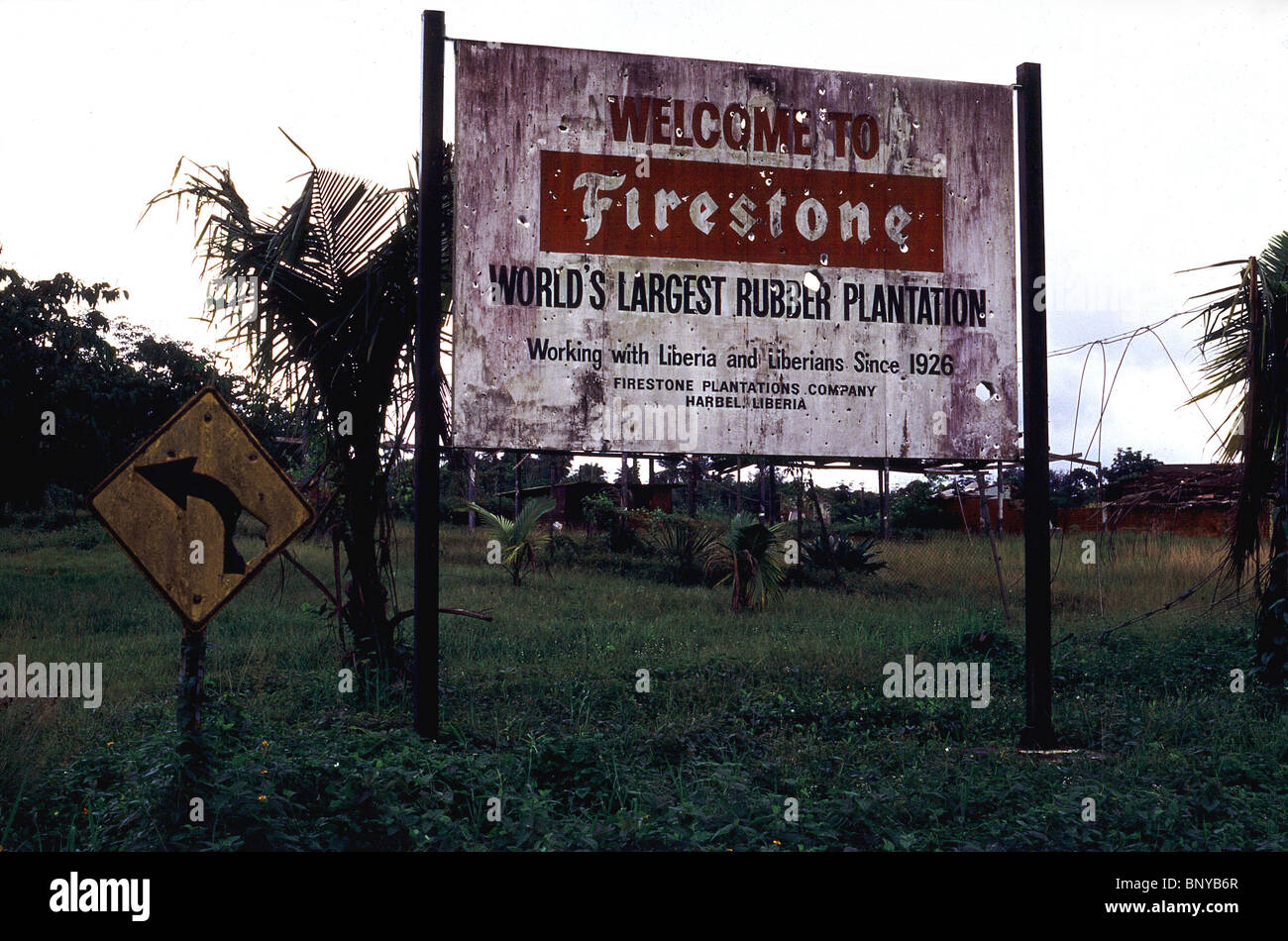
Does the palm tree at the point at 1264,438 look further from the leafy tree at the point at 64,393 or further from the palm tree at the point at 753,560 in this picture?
the leafy tree at the point at 64,393

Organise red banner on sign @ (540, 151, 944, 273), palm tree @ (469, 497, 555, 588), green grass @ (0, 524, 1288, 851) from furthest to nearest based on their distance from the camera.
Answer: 1. palm tree @ (469, 497, 555, 588)
2. red banner on sign @ (540, 151, 944, 273)
3. green grass @ (0, 524, 1288, 851)

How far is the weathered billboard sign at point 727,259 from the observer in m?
6.38

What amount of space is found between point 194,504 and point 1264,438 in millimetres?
8075

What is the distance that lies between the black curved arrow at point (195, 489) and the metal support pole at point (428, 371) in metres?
1.52

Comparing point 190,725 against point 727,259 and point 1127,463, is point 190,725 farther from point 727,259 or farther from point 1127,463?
point 1127,463

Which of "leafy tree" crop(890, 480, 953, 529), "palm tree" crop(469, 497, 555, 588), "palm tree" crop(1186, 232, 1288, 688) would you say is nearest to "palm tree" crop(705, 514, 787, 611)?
"palm tree" crop(469, 497, 555, 588)

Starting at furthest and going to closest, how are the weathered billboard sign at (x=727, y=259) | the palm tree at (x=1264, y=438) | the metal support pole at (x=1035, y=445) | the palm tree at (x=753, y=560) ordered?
the palm tree at (x=753, y=560) < the palm tree at (x=1264, y=438) < the metal support pole at (x=1035, y=445) < the weathered billboard sign at (x=727, y=259)

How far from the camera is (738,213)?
6652 mm

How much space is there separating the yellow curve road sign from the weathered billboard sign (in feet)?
5.75

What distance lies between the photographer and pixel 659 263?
6.56 metres

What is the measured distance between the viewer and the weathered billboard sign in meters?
6.38

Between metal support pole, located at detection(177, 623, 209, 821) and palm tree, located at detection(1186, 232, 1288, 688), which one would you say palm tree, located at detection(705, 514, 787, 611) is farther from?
metal support pole, located at detection(177, 623, 209, 821)

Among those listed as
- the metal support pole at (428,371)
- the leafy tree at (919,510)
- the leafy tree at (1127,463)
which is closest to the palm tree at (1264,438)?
the metal support pole at (428,371)

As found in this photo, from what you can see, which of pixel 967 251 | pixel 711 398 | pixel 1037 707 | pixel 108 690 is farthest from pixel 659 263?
pixel 108 690
